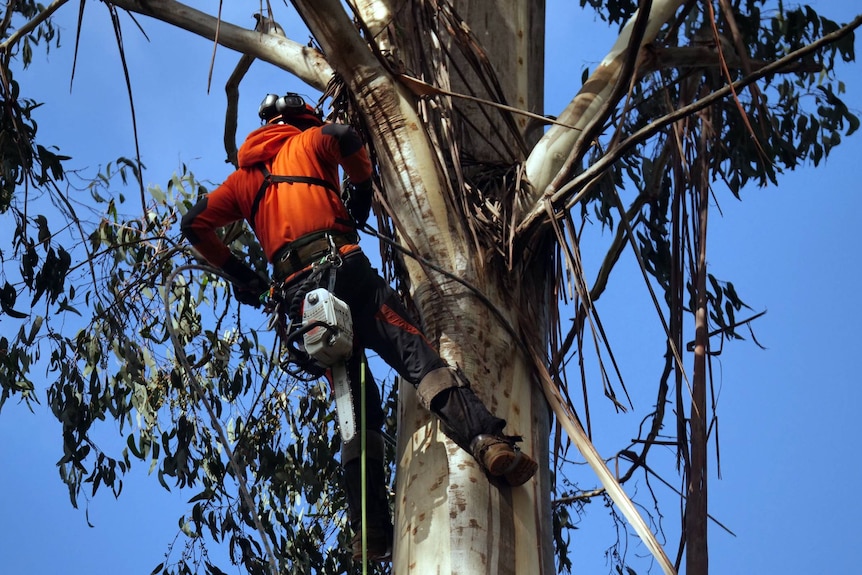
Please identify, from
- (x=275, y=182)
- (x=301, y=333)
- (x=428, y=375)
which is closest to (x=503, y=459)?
(x=428, y=375)

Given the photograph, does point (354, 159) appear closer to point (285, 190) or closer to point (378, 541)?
point (285, 190)

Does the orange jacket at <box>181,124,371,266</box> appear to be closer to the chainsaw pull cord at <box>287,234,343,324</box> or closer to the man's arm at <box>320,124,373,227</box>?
the man's arm at <box>320,124,373,227</box>

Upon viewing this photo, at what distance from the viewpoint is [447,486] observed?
3.16m

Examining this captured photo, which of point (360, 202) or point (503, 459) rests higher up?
point (360, 202)

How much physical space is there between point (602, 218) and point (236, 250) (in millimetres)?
2042

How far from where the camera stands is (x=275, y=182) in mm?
3850

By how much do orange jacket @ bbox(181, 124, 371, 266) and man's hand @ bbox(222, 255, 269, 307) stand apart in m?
0.08

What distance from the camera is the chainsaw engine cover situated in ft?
11.4

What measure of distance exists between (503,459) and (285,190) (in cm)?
116

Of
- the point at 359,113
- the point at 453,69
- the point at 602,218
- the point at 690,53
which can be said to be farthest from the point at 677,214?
the point at 602,218

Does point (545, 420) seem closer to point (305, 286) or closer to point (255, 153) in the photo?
point (305, 286)

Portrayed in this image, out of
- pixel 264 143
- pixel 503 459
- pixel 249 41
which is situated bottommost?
pixel 503 459

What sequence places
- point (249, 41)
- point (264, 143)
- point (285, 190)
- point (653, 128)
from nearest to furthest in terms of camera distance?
point (653, 128) → point (285, 190) → point (264, 143) → point (249, 41)

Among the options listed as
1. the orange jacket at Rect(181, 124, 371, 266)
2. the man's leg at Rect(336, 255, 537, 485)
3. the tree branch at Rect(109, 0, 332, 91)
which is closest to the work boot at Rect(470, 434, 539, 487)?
the man's leg at Rect(336, 255, 537, 485)
